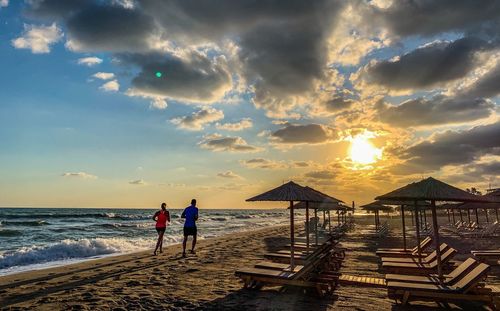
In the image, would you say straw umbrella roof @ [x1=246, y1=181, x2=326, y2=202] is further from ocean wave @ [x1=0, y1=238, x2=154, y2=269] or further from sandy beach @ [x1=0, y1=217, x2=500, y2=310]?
ocean wave @ [x1=0, y1=238, x2=154, y2=269]

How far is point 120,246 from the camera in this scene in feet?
57.3

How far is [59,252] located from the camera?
1480 centimetres

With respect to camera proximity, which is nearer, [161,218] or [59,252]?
[161,218]

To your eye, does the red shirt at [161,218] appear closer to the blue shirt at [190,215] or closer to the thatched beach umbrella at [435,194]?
the blue shirt at [190,215]

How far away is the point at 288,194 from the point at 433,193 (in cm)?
298

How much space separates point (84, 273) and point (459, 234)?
67.4 feet

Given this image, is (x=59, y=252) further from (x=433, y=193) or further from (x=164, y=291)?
(x=433, y=193)

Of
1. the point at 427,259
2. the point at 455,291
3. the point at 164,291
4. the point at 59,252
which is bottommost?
the point at 59,252

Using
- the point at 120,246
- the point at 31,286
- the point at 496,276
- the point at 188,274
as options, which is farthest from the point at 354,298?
the point at 120,246

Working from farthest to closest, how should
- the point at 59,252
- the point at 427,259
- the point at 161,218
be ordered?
1. the point at 59,252
2. the point at 161,218
3. the point at 427,259

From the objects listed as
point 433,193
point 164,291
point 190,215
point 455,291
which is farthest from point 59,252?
point 455,291

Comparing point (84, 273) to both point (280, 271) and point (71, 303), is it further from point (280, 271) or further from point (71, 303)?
point (280, 271)

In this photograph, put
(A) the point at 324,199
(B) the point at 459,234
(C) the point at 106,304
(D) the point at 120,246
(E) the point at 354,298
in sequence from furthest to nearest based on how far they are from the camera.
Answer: (B) the point at 459,234 < (D) the point at 120,246 < (A) the point at 324,199 < (E) the point at 354,298 < (C) the point at 106,304

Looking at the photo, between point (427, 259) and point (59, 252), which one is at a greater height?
point (427, 259)
